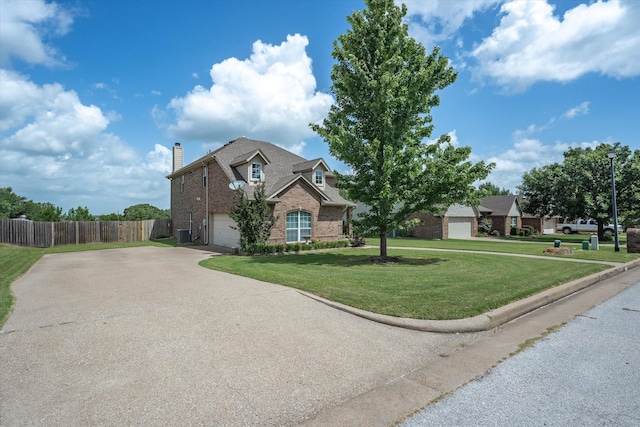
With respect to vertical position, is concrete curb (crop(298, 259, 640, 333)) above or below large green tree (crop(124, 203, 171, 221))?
below

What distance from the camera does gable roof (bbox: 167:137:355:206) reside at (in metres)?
20.5

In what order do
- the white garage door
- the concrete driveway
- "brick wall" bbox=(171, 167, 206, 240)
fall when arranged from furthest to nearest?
the white garage door < "brick wall" bbox=(171, 167, 206, 240) < the concrete driveway

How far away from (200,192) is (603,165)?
1265 inches

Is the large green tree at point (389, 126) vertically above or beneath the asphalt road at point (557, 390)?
above

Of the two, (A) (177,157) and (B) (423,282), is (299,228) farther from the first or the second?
(A) (177,157)

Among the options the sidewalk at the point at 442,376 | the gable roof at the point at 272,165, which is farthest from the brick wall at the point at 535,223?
the sidewalk at the point at 442,376

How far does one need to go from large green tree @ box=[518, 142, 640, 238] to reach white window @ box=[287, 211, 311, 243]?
22643mm

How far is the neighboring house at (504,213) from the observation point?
38.9 meters

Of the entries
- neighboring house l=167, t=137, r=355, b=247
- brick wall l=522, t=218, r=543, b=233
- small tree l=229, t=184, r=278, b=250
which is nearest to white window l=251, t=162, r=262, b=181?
neighboring house l=167, t=137, r=355, b=247

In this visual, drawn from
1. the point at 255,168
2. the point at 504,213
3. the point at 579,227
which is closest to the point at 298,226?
the point at 255,168

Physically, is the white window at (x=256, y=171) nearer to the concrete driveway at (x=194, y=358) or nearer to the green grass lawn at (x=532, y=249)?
the green grass lawn at (x=532, y=249)

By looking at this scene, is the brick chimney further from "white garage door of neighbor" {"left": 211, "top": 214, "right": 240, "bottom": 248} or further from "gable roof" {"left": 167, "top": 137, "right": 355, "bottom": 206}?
"white garage door of neighbor" {"left": 211, "top": 214, "right": 240, "bottom": 248}

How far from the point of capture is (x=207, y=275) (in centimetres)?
1091

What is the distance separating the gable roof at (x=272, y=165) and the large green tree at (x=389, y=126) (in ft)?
22.5
